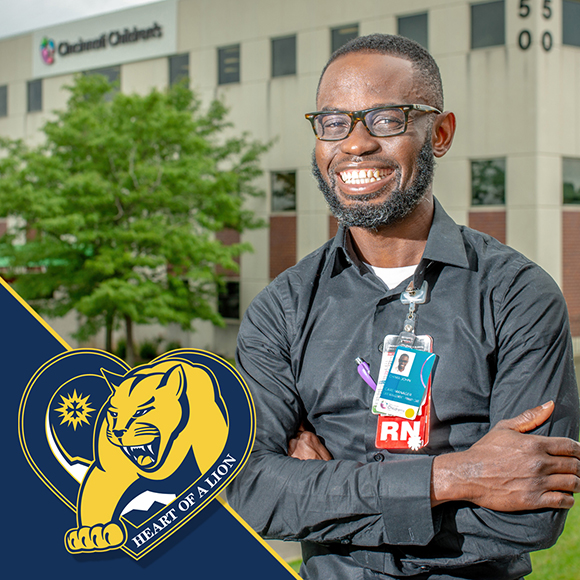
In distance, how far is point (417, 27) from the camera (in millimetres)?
17094

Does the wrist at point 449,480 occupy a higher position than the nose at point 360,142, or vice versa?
the nose at point 360,142

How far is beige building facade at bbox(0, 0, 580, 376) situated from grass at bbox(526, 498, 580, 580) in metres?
10.6

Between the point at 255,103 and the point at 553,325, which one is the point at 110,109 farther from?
the point at 553,325

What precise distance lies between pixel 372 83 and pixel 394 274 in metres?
0.62

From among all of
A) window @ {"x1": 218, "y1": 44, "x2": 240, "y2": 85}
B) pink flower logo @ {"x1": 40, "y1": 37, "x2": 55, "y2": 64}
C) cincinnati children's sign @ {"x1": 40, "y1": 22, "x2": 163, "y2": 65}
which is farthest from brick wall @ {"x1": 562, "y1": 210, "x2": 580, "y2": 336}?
pink flower logo @ {"x1": 40, "y1": 37, "x2": 55, "y2": 64}

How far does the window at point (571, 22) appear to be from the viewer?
1650cm

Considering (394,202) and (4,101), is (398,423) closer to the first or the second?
(394,202)

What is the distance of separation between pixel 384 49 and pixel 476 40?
16108mm

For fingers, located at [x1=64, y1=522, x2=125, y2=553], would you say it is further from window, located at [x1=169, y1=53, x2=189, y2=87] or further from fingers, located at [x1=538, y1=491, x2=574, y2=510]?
window, located at [x1=169, y1=53, x2=189, y2=87]

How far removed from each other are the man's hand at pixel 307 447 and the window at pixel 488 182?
51.6 ft

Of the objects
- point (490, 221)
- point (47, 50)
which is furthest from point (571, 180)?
point (47, 50)

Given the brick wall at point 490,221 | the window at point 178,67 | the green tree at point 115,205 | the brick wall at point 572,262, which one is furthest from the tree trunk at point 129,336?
the brick wall at point 572,262

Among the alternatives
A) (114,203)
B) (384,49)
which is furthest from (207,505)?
(114,203)

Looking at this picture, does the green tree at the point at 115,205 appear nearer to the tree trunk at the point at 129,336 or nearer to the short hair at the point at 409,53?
the tree trunk at the point at 129,336
